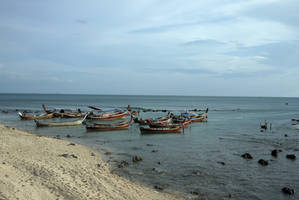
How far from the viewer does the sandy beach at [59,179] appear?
10.5 m

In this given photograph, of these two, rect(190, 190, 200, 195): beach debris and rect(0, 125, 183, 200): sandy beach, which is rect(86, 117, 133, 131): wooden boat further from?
rect(190, 190, 200, 195): beach debris

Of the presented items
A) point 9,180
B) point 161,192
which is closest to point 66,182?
point 9,180

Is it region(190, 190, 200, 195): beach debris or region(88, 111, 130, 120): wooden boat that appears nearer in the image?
region(190, 190, 200, 195): beach debris

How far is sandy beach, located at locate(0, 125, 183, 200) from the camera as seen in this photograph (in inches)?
412

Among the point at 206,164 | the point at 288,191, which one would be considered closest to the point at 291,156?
the point at 206,164

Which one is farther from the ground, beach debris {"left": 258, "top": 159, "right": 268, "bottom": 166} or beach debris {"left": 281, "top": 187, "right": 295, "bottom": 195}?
beach debris {"left": 258, "top": 159, "right": 268, "bottom": 166}

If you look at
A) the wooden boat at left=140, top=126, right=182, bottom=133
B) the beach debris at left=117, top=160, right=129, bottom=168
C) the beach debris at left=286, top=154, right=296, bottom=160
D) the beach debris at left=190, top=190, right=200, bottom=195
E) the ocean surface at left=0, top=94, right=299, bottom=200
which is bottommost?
the beach debris at left=190, top=190, right=200, bottom=195

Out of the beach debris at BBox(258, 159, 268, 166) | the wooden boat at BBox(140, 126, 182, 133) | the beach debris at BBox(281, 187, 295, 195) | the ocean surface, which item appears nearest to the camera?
the beach debris at BBox(281, 187, 295, 195)

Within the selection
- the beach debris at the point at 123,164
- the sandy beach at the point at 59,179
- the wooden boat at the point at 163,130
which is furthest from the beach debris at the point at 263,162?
the wooden boat at the point at 163,130

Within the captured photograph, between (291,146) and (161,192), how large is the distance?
18.6 metres

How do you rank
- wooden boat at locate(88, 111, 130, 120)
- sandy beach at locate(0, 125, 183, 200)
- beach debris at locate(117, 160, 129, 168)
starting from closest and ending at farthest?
1. sandy beach at locate(0, 125, 183, 200)
2. beach debris at locate(117, 160, 129, 168)
3. wooden boat at locate(88, 111, 130, 120)

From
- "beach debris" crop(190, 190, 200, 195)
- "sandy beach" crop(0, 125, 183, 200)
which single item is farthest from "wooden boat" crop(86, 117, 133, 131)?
"beach debris" crop(190, 190, 200, 195)

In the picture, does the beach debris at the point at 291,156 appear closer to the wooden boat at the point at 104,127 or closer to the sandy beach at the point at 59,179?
the sandy beach at the point at 59,179

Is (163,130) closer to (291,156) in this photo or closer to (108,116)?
(291,156)
